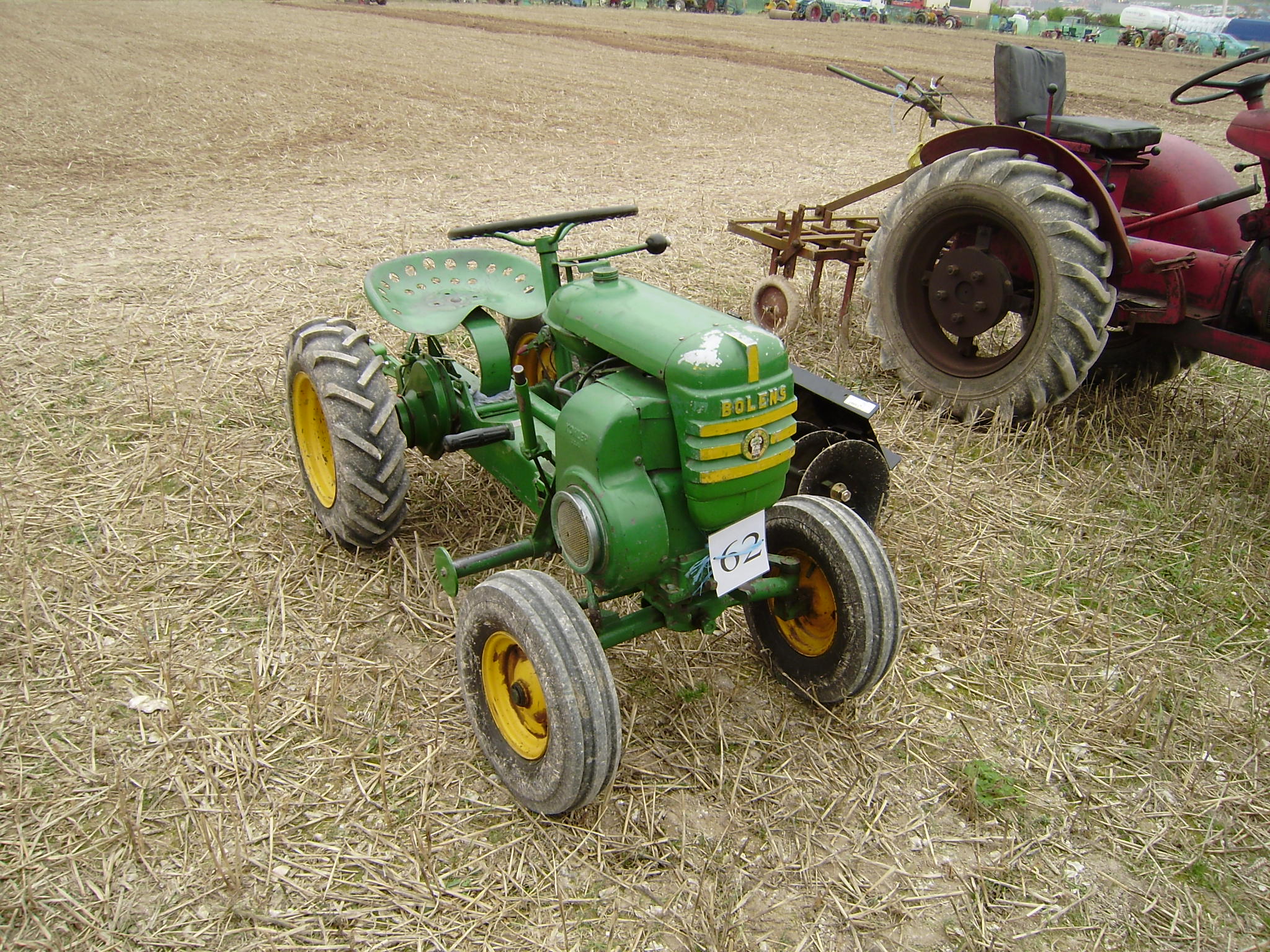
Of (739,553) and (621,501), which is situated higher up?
(621,501)

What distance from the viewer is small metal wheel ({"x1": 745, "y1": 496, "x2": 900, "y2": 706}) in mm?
2324

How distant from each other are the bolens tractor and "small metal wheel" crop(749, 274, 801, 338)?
2 cm

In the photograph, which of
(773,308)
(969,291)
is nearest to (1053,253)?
(969,291)

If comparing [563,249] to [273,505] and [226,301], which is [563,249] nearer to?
[226,301]

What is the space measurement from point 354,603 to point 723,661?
4.07 feet

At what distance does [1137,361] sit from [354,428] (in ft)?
12.6

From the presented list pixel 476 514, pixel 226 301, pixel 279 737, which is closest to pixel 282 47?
pixel 226 301

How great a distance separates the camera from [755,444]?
2.10 m

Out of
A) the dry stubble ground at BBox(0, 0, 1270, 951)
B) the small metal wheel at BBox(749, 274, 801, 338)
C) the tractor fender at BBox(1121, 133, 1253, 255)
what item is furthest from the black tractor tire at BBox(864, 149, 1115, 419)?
the tractor fender at BBox(1121, 133, 1253, 255)

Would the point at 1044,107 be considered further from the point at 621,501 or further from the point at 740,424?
the point at 621,501

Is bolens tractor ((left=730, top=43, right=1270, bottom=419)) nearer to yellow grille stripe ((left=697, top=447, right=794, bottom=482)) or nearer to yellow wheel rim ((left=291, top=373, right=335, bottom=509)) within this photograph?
yellow grille stripe ((left=697, top=447, right=794, bottom=482))

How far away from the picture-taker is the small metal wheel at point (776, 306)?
4.77 m

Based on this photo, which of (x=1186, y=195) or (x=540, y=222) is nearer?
(x=540, y=222)

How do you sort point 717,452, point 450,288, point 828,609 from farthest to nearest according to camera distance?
point 450,288, point 828,609, point 717,452
